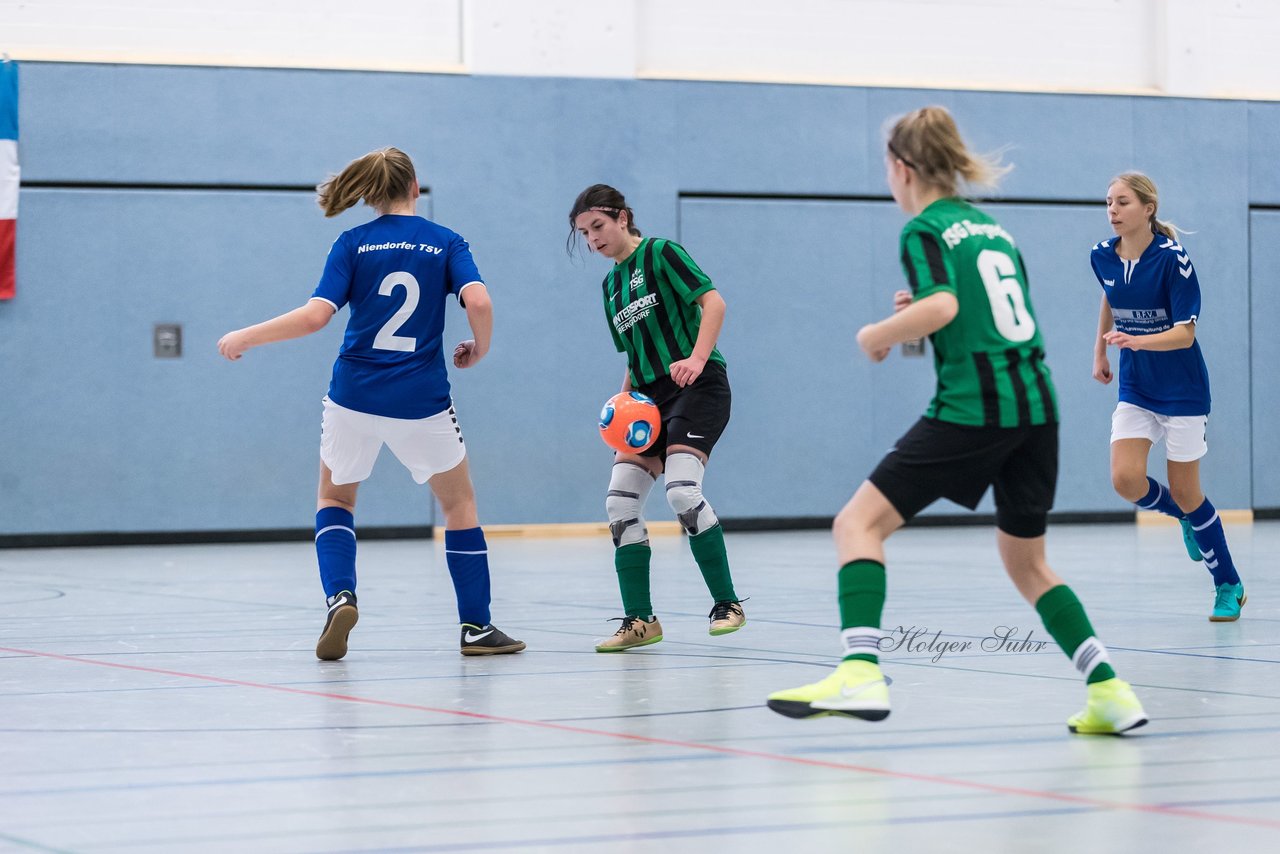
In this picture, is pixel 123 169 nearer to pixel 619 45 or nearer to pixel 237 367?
pixel 237 367

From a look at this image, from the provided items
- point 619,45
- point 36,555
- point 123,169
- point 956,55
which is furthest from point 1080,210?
point 36,555

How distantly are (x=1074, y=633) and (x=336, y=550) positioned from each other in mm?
2784

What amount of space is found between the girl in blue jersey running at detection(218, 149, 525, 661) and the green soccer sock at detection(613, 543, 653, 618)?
49cm

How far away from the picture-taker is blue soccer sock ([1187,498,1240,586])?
6.62m

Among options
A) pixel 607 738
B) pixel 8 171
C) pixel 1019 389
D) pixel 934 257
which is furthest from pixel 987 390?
pixel 8 171

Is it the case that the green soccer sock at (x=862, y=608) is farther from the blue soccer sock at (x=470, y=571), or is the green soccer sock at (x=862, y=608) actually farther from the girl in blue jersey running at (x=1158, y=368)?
the girl in blue jersey running at (x=1158, y=368)

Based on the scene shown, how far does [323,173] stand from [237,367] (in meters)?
Result: 1.91

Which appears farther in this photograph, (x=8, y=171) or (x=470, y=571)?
(x=8, y=171)

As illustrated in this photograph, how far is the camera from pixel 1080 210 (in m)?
15.9

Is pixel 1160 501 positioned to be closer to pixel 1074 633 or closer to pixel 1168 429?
pixel 1168 429

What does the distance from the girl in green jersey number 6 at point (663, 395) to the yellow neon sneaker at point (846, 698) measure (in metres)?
2.09

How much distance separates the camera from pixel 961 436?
383 centimetres

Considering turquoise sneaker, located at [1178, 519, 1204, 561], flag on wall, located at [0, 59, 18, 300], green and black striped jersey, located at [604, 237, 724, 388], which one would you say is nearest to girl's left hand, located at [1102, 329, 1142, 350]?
turquoise sneaker, located at [1178, 519, 1204, 561]

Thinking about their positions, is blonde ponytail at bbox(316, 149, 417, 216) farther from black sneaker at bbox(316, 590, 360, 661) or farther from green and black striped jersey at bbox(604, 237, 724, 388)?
black sneaker at bbox(316, 590, 360, 661)
